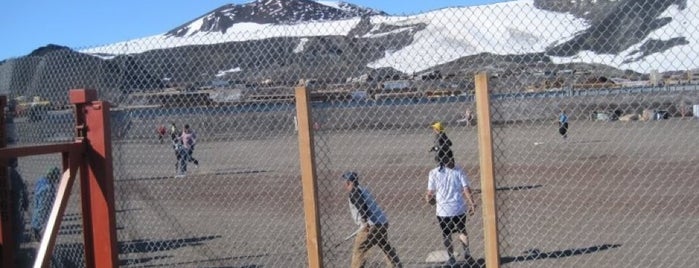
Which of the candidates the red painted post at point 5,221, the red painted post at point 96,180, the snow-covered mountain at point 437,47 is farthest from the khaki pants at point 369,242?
the red painted post at point 5,221

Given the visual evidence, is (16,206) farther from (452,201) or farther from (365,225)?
(452,201)

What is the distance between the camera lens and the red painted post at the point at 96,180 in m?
5.70

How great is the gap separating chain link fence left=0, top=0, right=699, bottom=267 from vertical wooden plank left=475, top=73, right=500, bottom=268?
23cm

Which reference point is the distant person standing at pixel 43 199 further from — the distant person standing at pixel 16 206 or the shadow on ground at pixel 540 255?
the shadow on ground at pixel 540 255

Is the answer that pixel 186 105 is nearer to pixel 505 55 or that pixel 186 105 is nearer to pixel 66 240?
pixel 505 55

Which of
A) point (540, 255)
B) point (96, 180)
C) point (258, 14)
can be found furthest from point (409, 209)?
point (96, 180)

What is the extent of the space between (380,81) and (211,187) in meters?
15.5

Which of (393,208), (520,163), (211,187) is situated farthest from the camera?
(520,163)

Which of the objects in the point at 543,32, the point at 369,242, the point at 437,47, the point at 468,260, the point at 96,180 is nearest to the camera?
the point at 543,32

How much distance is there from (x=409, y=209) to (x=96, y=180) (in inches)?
367

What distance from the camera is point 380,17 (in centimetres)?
557

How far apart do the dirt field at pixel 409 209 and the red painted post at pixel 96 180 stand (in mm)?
1493

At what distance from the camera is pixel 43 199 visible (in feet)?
29.4

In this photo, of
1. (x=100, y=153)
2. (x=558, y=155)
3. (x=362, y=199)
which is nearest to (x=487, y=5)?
(x=100, y=153)
